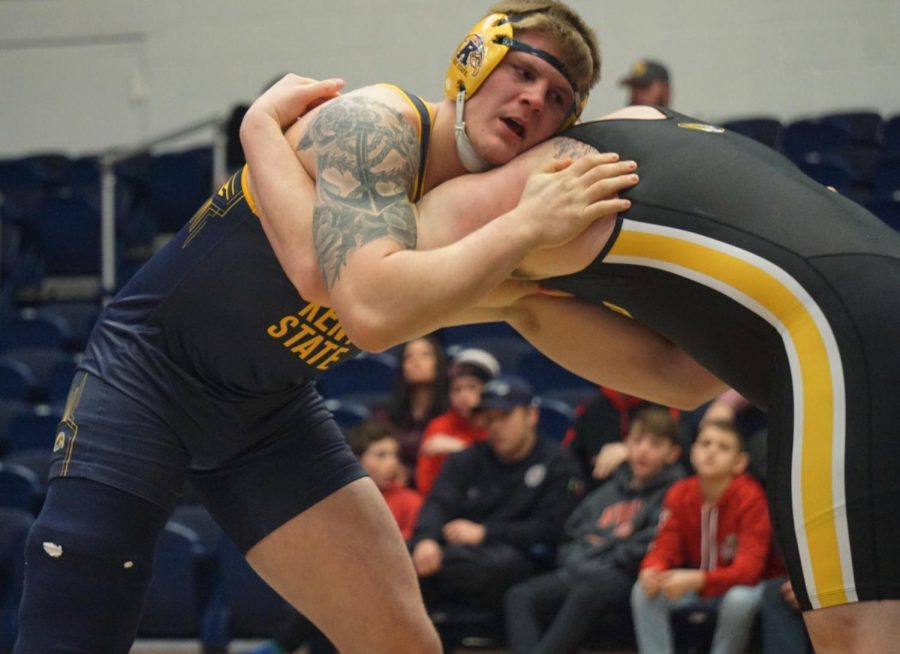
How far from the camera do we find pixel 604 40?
10.9 m

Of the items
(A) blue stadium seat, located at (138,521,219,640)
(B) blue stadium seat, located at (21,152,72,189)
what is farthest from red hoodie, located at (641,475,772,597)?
(B) blue stadium seat, located at (21,152,72,189)

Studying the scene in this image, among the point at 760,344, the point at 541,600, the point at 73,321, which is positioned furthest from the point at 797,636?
the point at 73,321

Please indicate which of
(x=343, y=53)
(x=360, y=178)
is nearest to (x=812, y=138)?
(x=343, y=53)

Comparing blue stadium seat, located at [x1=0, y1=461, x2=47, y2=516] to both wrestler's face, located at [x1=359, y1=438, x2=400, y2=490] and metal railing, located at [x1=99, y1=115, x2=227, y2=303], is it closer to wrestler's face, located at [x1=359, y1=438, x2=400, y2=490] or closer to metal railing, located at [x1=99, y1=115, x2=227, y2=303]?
wrestler's face, located at [x1=359, y1=438, x2=400, y2=490]

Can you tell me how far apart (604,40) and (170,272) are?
27.4 feet

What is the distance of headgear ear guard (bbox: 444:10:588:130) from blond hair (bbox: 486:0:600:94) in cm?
2

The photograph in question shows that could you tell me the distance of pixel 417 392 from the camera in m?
7.00

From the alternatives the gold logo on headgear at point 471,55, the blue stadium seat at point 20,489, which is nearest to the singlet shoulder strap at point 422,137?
the gold logo on headgear at point 471,55

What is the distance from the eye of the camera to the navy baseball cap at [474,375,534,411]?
6.25 metres

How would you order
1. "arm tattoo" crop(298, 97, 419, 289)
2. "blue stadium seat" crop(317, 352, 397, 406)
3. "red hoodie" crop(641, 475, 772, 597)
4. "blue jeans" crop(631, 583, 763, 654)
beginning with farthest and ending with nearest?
"blue stadium seat" crop(317, 352, 397, 406), "red hoodie" crop(641, 475, 772, 597), "blue jeans" crop(631, 583, 763, 654), "arm tattoo" crop(298, 97, 419, 289)

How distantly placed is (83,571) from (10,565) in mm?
4364

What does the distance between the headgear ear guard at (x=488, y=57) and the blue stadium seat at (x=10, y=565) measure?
4663 millimetres

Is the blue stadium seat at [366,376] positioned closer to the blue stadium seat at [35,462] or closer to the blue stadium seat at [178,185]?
the blue stadium seat at [35,462]

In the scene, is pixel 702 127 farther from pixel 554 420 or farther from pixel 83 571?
pixel 554 420
